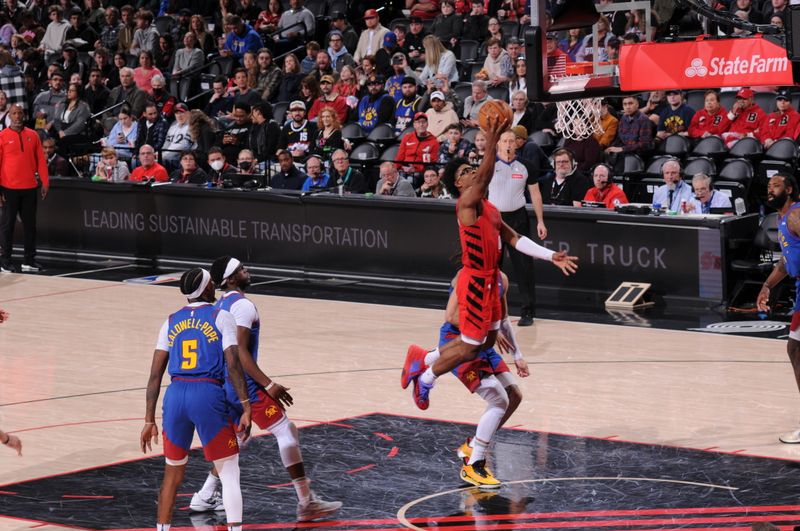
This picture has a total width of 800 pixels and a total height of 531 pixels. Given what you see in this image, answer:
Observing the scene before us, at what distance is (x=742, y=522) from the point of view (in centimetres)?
851

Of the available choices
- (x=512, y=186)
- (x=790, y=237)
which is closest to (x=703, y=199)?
(x=512, y=186)

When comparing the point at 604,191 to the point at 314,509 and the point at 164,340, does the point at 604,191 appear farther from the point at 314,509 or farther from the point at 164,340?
the point at 164,340

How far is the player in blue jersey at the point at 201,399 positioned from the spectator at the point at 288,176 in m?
11.4

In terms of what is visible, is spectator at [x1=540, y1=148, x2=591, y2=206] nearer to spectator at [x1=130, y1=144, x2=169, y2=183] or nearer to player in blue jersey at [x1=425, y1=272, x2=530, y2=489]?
spectator at [x1=130, y1=144, x2=169, y2=183]

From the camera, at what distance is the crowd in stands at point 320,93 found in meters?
18.3

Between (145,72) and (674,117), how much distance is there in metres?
10.4

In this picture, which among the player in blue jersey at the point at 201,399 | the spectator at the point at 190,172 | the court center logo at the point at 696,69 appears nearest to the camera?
the player in blue jersey at the point at 201,399

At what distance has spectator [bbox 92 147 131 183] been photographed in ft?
67.6

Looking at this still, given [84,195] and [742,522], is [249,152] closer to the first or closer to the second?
[84,195]

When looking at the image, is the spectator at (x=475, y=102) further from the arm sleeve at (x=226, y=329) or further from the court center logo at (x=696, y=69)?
the arm sleeve at (x=226, y=329)

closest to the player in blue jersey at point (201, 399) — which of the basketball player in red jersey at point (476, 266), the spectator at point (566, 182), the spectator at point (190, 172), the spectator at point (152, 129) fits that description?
the basketball player in red jersey at point (476, 266)

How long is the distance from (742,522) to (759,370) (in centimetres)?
465

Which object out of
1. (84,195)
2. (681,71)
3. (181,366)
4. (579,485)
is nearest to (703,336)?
(681,71)

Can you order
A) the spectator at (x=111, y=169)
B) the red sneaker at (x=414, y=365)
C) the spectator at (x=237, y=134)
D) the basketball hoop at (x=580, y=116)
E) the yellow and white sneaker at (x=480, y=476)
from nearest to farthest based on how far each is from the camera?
1. the yellow and white sneaker at (x=480, y=476)
2. the red sneaker at (x=414, y=365)
3. the basketball hoop at (x=580, y=116)
4. the spectator at (x=111, y=169)
5. the spectator at (x=237, y=134)
